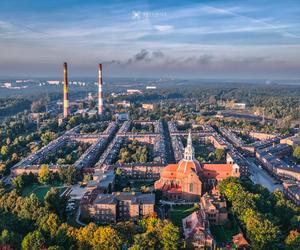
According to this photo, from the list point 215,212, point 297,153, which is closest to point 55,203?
point 215,212

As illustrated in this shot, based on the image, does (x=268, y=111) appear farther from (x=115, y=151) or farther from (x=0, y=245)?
(x=0, y=245)

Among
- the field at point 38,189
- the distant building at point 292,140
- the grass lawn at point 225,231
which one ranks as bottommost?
the field at point 38,189

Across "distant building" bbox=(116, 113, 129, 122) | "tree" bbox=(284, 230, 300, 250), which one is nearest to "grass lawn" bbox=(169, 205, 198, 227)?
"tree" bbox=(284, 230, 300, 250)

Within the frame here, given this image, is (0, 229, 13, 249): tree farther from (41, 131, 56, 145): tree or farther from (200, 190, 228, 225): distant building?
Answer: (41, 131, 56, 145): tree

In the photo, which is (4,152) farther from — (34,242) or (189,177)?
(34,242)

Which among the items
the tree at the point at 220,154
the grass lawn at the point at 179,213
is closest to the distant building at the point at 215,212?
the grass lawn at the point at 179,213

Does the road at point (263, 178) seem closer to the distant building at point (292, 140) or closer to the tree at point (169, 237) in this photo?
the distant building at point (292, 140)
